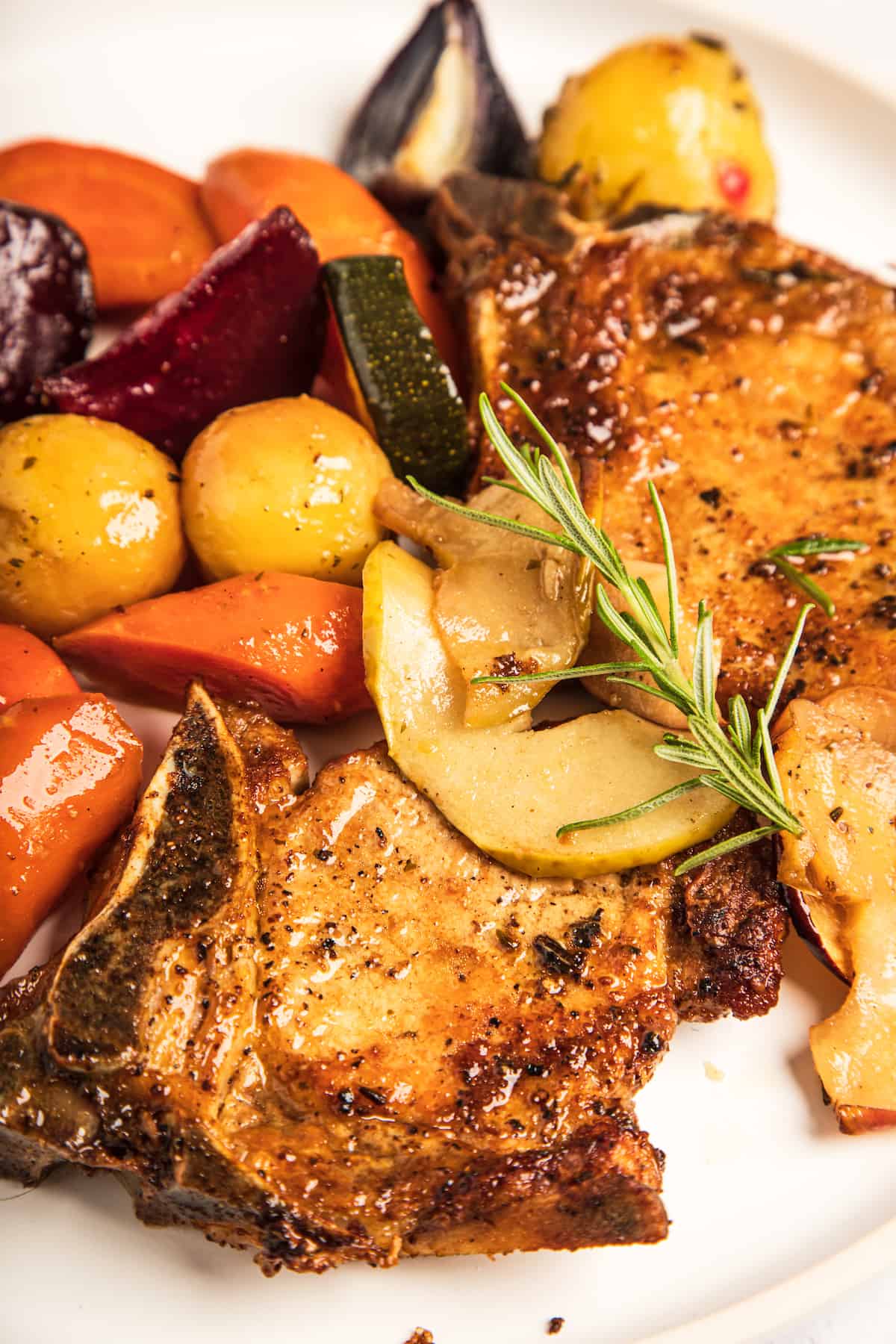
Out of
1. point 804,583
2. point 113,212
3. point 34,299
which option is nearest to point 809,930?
Result: point 804,583

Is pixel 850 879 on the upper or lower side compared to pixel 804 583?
lower

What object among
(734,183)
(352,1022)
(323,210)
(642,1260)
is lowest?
(642,1260)

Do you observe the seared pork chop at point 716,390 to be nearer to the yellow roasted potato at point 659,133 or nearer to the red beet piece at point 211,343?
the yellow roasted potato at point 659,133

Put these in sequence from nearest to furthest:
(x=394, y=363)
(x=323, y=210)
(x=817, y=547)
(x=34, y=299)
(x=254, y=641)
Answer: (x=254, y=641) → (x=817, y=547) → (x=394, y=363) → (x=34, y=299) → (x=323, y=210)

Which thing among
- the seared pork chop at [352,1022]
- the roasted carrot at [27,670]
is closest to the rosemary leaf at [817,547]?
the seared pork chop at [352,1022]

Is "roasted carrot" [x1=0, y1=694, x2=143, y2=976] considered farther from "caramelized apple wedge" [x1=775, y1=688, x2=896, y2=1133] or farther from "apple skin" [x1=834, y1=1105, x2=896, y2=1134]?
"apple skin" [x1=834, y1=1105, x2=896, y2=1134]

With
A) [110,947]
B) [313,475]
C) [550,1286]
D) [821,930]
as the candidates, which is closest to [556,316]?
[313,475]

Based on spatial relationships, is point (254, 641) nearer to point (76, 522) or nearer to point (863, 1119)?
point (76, 522)

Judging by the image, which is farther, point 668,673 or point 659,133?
point 659,133
